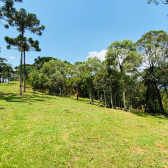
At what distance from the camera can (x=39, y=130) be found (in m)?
6.91

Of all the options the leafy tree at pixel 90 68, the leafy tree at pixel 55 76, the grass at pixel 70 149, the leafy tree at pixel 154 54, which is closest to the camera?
the grass at pixel 70 149

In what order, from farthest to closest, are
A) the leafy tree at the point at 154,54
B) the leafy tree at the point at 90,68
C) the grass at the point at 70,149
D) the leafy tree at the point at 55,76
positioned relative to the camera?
the leafy tree at the point at 55,76 → the leafy tree at the point at 90,68 → the leafy tree at the point at 154,54 → the grass at the point at 70,149

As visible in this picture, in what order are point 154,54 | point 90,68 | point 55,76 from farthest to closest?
point 55,76 → point 90,68 → point 154,54

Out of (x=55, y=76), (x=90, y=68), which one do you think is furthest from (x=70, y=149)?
(x=55, y=76)

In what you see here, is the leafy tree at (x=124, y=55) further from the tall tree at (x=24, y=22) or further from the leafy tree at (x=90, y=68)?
the tall tree at (x=24, y=22)

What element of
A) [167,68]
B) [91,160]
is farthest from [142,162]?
[167,68]

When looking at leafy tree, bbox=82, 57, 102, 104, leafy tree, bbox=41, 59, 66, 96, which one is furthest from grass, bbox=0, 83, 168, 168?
leafy tree, bbox=41, 59, 66, 96

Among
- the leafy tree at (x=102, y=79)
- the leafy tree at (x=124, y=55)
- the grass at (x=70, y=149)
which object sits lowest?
the grass at (x=70, y=149)

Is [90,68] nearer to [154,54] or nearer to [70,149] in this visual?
[154,54]

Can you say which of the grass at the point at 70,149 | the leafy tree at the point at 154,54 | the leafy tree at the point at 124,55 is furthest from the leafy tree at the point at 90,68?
the grass at the point at 70,149

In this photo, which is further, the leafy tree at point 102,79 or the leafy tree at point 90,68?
the leafy tree at point 90,68

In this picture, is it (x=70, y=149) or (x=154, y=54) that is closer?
(x=70, y=149)

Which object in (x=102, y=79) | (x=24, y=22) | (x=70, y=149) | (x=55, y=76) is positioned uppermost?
(x=24, y=22)

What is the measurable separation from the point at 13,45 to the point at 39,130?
26685 millimetres
